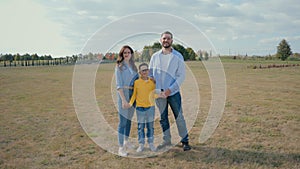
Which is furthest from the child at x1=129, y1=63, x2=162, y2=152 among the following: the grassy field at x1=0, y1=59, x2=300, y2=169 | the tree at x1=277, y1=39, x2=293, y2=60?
the tree at x1=277, y1=39, x2=293, y2=60

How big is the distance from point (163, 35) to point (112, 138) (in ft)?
8.02

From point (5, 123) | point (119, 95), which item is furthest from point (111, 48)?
point (5, 123)

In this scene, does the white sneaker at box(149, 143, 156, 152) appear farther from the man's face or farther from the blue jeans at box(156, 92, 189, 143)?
the man's face

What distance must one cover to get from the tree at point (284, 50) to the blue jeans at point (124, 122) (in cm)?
6263

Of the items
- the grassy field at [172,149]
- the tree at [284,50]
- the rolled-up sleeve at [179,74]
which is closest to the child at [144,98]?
the rolled-up sleeve at [179,74]

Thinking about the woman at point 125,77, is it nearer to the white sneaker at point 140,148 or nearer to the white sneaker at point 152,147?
the white sneaker at point 140,148

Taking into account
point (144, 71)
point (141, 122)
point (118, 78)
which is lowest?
point (141, 122)

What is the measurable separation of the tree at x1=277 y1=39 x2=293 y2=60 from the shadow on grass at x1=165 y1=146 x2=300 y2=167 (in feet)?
202

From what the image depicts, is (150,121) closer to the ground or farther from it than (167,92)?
closer to the ground

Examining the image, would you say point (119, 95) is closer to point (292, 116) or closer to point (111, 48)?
point (111, 48)

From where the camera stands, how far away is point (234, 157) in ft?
14.1

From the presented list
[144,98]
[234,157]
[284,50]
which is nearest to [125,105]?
[144,98]

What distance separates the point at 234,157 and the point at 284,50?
6226 cm

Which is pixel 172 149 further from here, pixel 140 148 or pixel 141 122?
pixel 141 122
